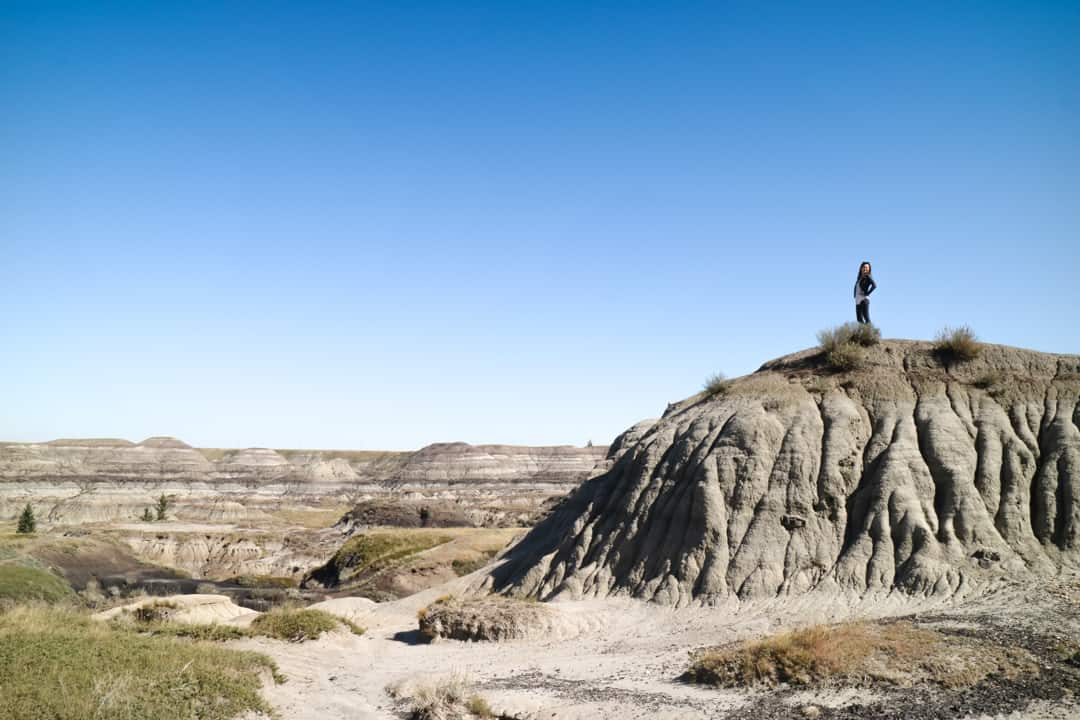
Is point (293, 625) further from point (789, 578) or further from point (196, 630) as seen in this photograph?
point (789, 578)

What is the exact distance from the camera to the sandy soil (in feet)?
43.9

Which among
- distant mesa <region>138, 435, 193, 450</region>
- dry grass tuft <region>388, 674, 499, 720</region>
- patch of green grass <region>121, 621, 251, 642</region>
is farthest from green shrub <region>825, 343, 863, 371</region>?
distant mesa <region>138, 435, 193, 450</region>

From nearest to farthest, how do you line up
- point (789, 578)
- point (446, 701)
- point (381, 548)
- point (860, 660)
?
point (860, 660)
point (446, 701)
point (789, 578)
point (381, 548)

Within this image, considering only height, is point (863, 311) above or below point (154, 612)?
above

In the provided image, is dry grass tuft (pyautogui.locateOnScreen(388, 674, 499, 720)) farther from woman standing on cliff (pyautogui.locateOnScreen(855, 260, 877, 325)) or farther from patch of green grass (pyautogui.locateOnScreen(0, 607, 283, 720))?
A: woman standing on cliff (pyautogui.locateOnScreen(855, 260, 877, 325))

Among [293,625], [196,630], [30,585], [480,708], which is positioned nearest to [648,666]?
[480,708]

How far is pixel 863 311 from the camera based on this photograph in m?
28.0

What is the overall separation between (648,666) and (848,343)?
1540 centimetres

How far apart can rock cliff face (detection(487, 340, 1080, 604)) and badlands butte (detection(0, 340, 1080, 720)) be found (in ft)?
0.23

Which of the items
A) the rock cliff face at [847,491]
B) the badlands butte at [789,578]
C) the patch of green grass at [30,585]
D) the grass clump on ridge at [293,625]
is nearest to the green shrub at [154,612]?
the badlands butte at [789,578]

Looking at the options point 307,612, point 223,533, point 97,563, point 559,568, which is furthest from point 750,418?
point 223,533

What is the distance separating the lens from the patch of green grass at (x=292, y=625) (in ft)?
70.3

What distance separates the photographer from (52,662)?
43.6ft

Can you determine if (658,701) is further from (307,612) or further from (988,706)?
(307,612)
